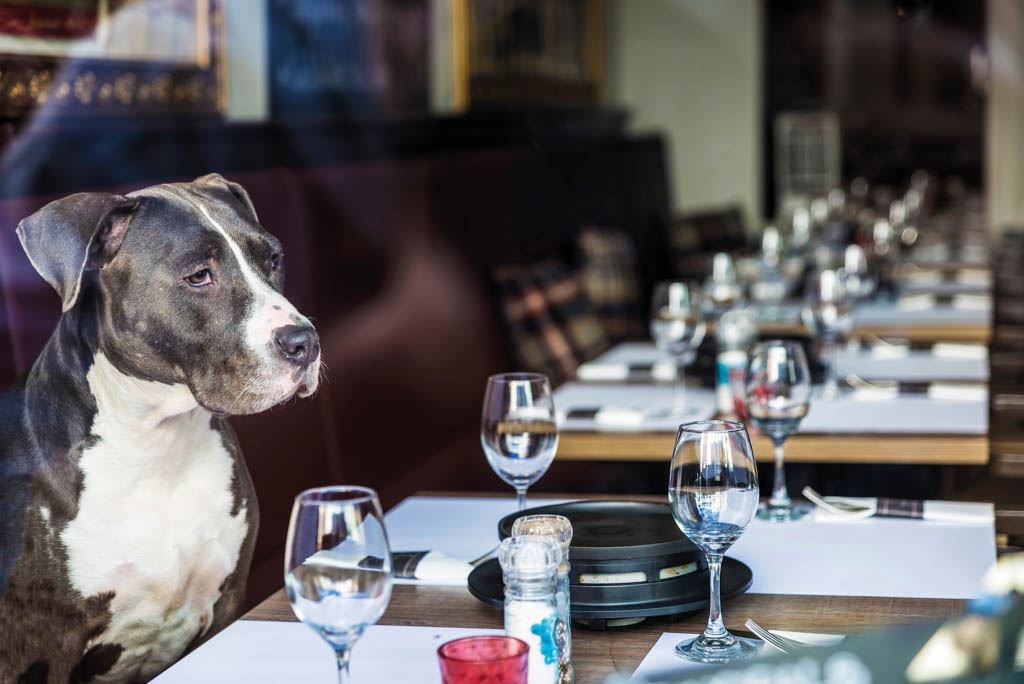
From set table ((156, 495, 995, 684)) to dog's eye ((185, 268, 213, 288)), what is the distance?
Answer: 365mm

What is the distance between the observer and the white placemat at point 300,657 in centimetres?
134

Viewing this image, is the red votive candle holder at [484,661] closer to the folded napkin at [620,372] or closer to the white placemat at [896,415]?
the white placemat at [896,415]

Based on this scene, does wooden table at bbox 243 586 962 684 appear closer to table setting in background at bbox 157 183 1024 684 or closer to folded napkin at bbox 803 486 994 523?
table setting in background at bbox 157 183 1024 684

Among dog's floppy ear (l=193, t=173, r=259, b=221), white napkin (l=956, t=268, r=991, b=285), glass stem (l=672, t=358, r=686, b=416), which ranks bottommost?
glass stem (l=672, t=358, r=686, b=416)

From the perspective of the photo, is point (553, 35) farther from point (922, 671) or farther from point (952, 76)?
point (922, 671)

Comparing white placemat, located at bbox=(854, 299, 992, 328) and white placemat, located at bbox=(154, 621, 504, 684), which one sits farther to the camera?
white placemat, located at bbox=(854, 299, 992, 328)

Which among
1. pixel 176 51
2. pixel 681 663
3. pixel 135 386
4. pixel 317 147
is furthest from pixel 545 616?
pixel 317 147

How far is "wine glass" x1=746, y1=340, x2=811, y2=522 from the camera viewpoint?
1.92 m

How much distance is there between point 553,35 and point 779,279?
9.69 feet

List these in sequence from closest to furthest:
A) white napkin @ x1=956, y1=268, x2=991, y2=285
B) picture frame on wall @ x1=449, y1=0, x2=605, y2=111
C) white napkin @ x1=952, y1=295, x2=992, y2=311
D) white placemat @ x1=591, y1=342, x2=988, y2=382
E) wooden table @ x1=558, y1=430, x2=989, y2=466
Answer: wooden table @ x1=558, y1=430, x2=989, y2=466 → white placemat @ x1=591, y1=342, x2=988, y2=382 → white napkin @ x1=952, y1=295, x2=992, y2=311 → white napkin @ x1=956, y1=268, x2=991, y2=285 → picture frame on wall @ x1=449, y1=0, x2=605, y2=111

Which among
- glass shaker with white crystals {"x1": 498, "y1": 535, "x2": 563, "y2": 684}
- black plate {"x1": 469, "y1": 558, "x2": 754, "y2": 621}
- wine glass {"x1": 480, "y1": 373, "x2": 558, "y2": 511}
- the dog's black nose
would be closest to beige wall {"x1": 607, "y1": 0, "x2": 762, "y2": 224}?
wine glass {"x1": 480, "y1": 373, "x2": 558, "y2": 511}

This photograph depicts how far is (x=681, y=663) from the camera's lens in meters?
1.32

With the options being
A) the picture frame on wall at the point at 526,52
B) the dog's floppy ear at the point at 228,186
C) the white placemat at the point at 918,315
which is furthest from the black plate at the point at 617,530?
the picture frame on wall at the point at 526,52

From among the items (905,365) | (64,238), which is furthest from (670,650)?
(905,365)
